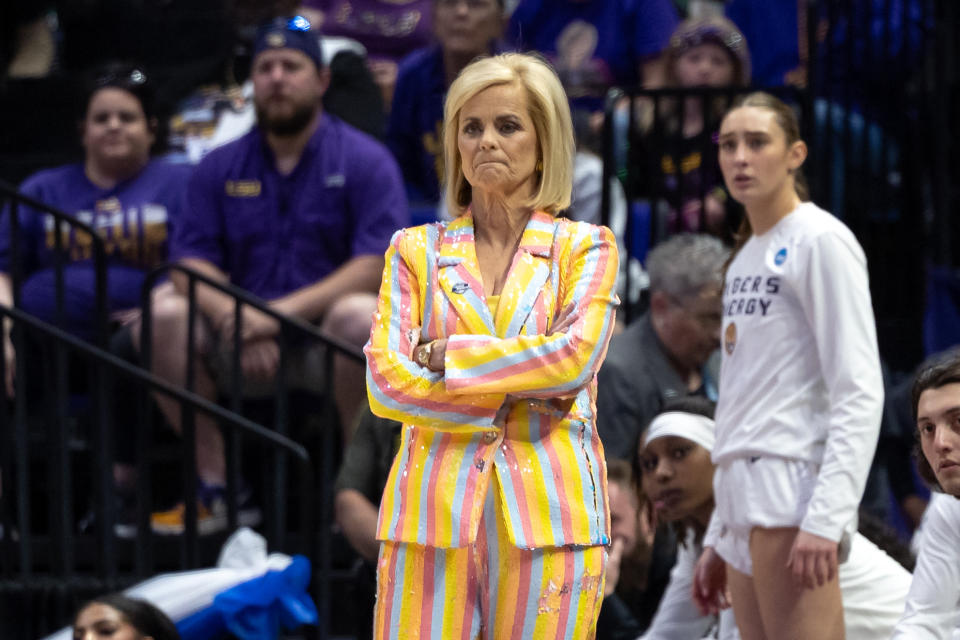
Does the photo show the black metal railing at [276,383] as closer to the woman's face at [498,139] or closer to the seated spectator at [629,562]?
the seated spectator at [629,562]

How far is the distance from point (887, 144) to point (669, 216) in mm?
1117

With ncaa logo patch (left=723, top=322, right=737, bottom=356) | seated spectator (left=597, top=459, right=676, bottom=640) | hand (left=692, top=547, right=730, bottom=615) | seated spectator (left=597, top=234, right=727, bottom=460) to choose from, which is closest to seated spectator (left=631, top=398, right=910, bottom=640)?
seated spectator (left=597, top=459, right=676, bottom=640)

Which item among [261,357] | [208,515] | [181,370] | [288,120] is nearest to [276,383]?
[261,357]

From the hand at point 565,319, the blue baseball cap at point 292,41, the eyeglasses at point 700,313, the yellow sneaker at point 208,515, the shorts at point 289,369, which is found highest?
the blue baseball cap at point 292,41

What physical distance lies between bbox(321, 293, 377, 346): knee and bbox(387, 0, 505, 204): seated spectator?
113cm

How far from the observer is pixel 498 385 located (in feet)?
8.95

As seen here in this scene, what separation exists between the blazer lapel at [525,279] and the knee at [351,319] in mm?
2631

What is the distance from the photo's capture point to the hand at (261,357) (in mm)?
5582

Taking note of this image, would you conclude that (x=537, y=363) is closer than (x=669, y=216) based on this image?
Yes

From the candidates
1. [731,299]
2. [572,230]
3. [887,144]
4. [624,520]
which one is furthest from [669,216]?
[572,230]

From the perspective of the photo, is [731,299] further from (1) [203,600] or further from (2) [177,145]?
(2) [177,145]

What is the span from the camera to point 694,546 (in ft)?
14.4

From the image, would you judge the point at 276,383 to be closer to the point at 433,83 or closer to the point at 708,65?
the point at 433,83

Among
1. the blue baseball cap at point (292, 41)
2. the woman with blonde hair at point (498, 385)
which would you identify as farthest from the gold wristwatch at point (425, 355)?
the blue baseball cap at point (292, 41)
